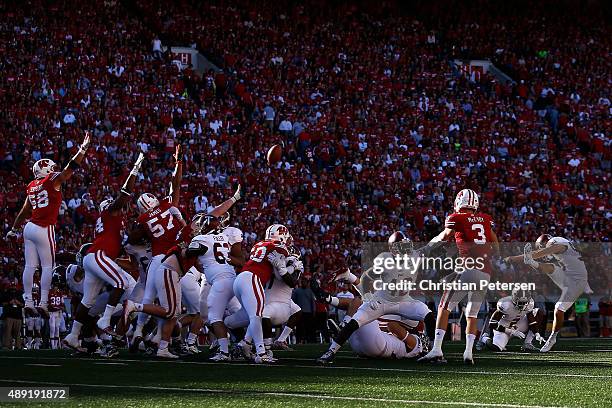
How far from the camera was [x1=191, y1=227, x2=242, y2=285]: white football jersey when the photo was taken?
1266 centimetres

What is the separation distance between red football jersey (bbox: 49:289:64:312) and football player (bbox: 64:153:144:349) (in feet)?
22.0

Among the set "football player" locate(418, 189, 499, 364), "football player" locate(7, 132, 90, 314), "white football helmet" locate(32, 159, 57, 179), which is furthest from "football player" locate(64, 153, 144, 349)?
"football player" locate(418, 189, 499, 364)

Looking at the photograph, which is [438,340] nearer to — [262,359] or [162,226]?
[262,359]

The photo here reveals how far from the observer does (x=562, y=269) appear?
16.7m

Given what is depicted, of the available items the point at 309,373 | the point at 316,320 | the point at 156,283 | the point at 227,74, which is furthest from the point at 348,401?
the point at 227,74

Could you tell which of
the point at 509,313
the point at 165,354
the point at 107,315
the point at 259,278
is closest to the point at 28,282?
the point at 107,315

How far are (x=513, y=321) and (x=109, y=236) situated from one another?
5404 mm

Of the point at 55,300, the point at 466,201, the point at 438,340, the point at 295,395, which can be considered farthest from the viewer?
the point at 55,300

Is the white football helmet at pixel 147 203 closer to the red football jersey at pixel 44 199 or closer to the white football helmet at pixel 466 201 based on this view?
the red football jersey at pixel 44 199

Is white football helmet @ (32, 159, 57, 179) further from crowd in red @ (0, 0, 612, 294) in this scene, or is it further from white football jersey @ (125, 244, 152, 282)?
crowd in red @ (0, 0, 612, 294)

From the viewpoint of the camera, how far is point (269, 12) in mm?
35469

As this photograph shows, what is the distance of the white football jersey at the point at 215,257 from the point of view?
12.7 metres

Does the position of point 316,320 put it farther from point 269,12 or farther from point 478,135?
point 269,12

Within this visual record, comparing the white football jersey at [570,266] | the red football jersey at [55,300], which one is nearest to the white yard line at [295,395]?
the white football jersey at [570,266]
